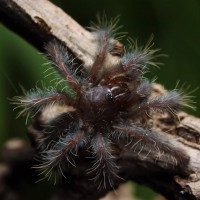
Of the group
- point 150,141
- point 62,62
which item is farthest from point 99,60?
point 150,141

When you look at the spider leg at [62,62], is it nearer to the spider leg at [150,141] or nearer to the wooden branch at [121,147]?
the wooden branch at [121,147]

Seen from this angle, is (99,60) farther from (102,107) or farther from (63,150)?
(63,150)

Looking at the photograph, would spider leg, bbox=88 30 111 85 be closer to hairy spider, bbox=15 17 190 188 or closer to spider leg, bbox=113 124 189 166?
hairy spider, bbox=15 17 190 188

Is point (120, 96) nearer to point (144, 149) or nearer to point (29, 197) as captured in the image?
point (144, 149)

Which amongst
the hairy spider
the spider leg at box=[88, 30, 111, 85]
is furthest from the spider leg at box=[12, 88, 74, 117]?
the spider leg at box=[88, 30, 111, 85]

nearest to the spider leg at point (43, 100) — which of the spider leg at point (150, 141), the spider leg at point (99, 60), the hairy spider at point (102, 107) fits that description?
the hairy spider at point (102, 107)

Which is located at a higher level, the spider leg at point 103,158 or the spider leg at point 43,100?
the spider leg at point 43,100

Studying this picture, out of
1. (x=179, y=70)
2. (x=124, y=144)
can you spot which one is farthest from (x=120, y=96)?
(x=179, y=70)

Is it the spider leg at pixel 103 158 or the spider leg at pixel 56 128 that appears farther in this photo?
the spider leg at pixel 56 128
